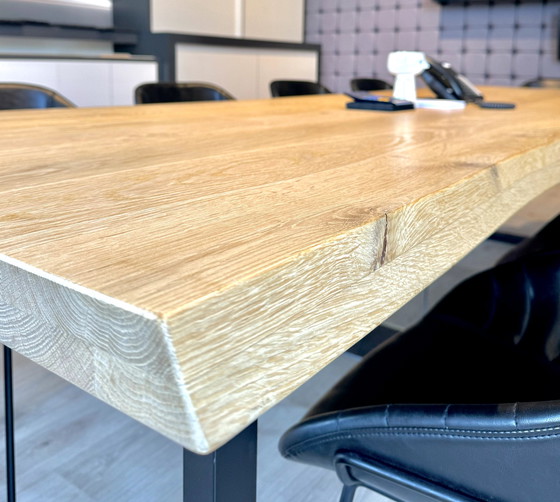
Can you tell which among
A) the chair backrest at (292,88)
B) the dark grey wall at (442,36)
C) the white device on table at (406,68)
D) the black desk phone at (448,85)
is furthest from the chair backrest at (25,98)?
the dark grey wall at (442,36)

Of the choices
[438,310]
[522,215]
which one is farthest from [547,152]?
[522,215]

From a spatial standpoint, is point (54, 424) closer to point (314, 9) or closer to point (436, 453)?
point (436, 453)

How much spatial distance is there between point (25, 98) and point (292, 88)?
4.00ft

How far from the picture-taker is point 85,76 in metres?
2.83

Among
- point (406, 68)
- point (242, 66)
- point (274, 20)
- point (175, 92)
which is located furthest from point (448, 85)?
point (274, 20)

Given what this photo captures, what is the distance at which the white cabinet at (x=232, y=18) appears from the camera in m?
3.44

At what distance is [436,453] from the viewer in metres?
0.46

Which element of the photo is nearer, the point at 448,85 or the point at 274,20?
the point at 448,85

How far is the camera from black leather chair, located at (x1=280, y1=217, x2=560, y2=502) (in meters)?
0.41

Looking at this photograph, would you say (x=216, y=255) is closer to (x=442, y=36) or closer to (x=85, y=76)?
(x=85, y=76)

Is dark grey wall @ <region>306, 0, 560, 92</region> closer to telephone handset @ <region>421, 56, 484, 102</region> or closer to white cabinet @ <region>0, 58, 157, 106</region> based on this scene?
white cabinet @ <region>0, 58, 157, 106</region>

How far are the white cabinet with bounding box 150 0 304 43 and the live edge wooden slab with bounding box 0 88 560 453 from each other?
305 cm

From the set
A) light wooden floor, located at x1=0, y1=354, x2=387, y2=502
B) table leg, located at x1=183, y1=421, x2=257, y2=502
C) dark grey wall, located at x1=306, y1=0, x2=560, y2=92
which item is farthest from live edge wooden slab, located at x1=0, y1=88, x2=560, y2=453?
dark grey wall, located at x1=306, y1=0, x2=560, y2=92

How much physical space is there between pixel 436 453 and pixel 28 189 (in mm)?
358
